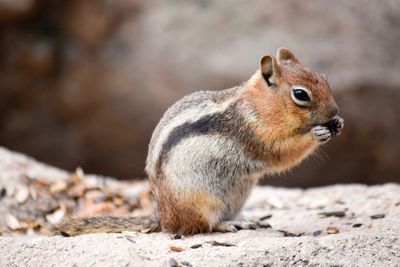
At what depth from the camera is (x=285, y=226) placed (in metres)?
6.29

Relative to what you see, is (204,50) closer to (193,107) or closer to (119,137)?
(119,137)

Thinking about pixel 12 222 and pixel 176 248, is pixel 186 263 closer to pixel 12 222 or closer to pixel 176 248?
pixel 176 248

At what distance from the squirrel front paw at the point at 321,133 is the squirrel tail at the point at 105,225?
1542mm

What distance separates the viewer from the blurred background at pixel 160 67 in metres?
10.2

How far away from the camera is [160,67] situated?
10680mm

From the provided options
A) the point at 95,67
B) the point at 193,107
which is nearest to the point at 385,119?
the point at 95,67

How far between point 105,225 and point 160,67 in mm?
4902

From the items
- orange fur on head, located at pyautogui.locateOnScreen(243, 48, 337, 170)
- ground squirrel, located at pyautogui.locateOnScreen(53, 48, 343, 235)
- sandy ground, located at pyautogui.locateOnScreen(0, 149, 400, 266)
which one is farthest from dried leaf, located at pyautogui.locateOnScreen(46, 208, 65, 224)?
orange fur on head, located at pyautogui.locateOnScreen(243, 48, 337, 170)

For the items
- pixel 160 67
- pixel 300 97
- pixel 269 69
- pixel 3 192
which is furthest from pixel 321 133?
pixel 160 67

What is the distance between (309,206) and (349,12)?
403 centimetres

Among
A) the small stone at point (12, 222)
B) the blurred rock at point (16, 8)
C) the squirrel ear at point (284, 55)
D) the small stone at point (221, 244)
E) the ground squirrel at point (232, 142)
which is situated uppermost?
the blurred rock at point (16, 8)

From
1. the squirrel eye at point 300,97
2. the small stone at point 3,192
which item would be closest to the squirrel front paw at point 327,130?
the squirrel eye at point 300,97

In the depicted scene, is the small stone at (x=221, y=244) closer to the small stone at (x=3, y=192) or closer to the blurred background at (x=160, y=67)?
the small stone at (x=3, y=192)

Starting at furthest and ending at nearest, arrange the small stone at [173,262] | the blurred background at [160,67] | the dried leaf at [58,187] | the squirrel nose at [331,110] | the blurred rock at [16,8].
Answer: the blurred rock at [16,8] → the blurred background at [160,67] → the dried leaf at [58,187] → the squirrel nose at [331,110] → the small stone at [173,262]
